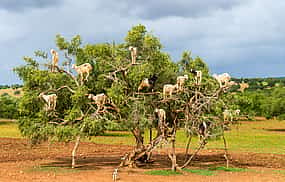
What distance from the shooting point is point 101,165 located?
20547 millimetres

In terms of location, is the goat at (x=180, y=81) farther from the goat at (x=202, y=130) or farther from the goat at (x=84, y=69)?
the goat at (x=84, y=69)

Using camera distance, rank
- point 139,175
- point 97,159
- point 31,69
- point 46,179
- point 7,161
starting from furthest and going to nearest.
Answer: point 97,159
point 7,161
point 31,69
point 139,175
point 46,179

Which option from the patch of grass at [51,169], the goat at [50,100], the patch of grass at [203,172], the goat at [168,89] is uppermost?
the goat at [168,89]

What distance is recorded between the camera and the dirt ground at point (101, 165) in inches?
641

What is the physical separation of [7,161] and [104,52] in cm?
846

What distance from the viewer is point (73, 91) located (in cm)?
1712

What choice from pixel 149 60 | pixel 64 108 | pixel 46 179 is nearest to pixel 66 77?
pixel 64 108

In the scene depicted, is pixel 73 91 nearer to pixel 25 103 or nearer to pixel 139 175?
pixel 25 103

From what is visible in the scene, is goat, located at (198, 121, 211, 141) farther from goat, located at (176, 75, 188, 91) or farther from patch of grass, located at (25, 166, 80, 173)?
patch of grass, located at (25, 166, 80, 173)

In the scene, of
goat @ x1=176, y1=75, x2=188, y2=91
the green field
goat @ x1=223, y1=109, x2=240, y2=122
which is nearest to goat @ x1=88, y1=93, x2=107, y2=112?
goat @ x1=176, y1=75, x2=188, y2=91

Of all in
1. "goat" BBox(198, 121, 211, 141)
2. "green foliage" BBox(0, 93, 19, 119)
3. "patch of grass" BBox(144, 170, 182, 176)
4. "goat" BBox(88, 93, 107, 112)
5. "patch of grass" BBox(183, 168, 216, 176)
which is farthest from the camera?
"green foliage" BBox(0, 93, 19, 119)

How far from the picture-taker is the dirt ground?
53.4 ft

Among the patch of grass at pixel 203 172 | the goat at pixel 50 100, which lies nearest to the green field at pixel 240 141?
the patch of grass at pixel 203 172

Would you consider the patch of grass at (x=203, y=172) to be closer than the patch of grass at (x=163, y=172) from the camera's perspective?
No
